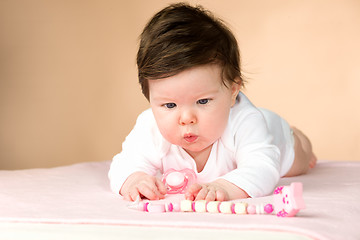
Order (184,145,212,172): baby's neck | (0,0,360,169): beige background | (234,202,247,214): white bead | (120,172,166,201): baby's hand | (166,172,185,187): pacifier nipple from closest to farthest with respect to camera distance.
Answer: (234,202,247,214): white bead < (120,172,166,201): baby's hand < (166,172,185,187): pacifier nipple < (184,145,212,172): baby's neck < (0,0,360,169): beige background

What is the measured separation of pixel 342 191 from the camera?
137 centimetres

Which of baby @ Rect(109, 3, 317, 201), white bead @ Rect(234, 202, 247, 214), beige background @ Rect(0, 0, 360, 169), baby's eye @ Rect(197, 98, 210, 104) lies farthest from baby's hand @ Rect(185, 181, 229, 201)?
beige background @ Rect(0, 0, 360, 169)

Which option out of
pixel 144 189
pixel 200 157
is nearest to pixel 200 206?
pixel 144 189

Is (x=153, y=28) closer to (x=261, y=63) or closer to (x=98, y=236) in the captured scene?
(x=98, y=236)

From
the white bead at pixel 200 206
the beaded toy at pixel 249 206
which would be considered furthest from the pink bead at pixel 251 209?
the white bead at pixel 200 206

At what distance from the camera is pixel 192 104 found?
137 centimetres

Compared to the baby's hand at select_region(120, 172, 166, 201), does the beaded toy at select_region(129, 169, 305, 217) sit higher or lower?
higher

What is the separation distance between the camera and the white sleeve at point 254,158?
1350mm

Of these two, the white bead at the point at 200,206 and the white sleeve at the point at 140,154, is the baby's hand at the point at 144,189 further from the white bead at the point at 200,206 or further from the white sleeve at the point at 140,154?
the white bead at the point at 200,206

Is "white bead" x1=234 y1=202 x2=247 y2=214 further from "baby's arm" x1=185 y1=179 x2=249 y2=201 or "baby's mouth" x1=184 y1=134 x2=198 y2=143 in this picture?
"baby's mouth" x1=184 y1=134 x2=198 y2=143

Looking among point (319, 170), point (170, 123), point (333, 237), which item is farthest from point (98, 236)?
point (319, 170)

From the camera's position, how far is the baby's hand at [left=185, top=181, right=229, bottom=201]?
1.22 metres

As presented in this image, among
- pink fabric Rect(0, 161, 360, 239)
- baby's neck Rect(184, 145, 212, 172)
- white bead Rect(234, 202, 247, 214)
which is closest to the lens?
pink fabric Rect(0, 161, 360, 239)

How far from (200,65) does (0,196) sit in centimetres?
63
